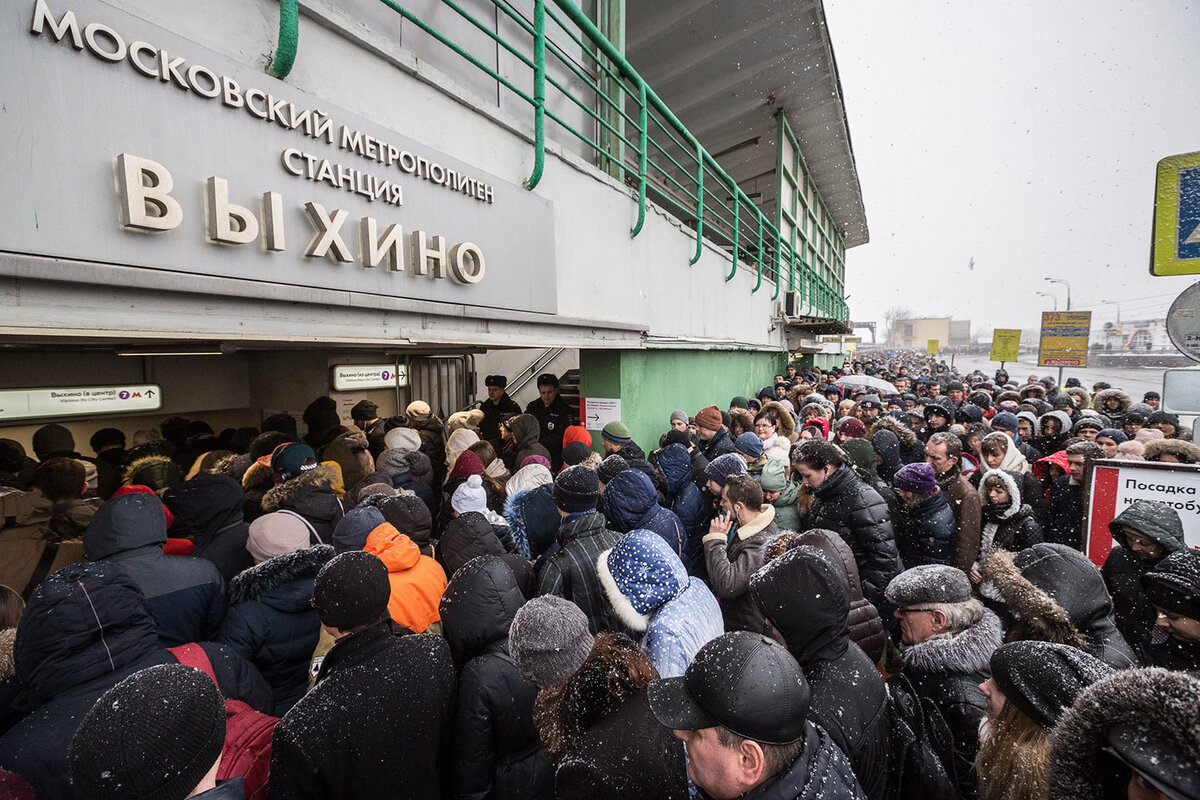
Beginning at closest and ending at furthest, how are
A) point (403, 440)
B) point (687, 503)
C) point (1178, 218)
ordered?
point (1178, 218) → point (687, 503) → point (403, 440)

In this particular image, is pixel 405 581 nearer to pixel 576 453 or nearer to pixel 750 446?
pixel 576 453

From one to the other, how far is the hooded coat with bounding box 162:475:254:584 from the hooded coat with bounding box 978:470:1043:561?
4971mm

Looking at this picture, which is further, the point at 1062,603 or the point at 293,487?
the point at 293,487

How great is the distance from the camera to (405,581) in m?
2.41

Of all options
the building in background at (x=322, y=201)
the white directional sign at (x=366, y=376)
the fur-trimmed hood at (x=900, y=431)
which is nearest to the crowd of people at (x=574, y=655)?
the building in background at (x=322, y=201)

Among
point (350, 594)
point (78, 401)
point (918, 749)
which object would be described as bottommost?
point (918, 749)

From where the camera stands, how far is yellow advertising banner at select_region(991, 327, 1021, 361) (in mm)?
Answer: 14188

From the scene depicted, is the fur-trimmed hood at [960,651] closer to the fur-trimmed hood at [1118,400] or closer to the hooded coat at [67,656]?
the hooded coat at [67,656]

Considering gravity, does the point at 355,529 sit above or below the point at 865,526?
above

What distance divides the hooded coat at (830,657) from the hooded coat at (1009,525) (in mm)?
2535

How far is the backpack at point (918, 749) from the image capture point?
1.64m

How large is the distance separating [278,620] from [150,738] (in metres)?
1.19

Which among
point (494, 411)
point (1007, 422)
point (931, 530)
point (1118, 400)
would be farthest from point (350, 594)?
point (1118, 400)

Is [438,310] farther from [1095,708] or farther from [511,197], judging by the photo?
[1095,708]
